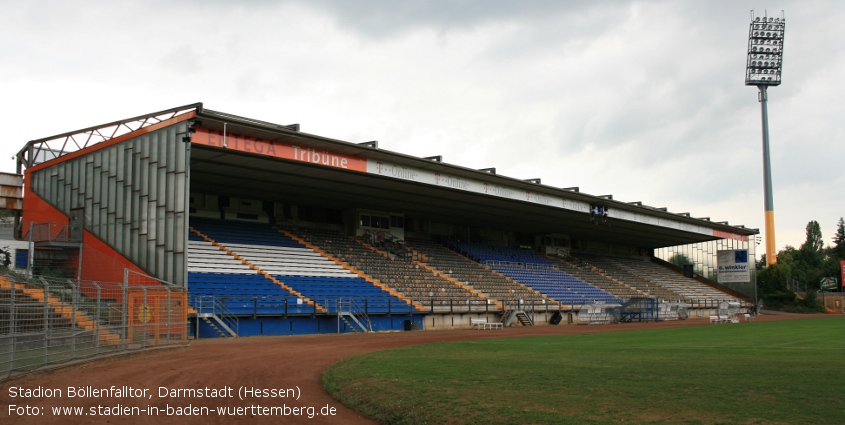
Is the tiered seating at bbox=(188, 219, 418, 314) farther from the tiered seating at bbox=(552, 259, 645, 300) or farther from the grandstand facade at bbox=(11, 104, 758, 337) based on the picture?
the tiered seating at bbox=(552, 259, 645, 300)

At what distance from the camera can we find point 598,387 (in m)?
11.1

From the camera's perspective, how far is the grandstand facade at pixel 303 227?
1035 inches

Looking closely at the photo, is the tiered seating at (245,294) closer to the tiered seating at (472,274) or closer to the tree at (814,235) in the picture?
the tiered seating at (472,274)

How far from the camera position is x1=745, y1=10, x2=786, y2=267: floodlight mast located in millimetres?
69688

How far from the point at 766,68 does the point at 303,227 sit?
5355 cm

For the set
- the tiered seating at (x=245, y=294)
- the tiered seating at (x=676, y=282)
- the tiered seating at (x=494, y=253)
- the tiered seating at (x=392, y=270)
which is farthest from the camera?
the tiered seating at (x=676, y=282)

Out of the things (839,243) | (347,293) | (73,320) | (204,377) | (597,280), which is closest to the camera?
(204,377)

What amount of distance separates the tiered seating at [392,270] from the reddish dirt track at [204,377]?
47.2 ft

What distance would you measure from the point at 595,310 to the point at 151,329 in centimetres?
2970

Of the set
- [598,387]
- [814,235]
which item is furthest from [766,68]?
[814,235]

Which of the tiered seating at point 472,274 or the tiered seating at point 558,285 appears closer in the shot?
the tiered seating at point 472,274

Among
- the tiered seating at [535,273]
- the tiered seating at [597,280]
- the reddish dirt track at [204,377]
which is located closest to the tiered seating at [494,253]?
the tiered seating at [535,273]

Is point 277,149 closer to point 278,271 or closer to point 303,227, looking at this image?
point 278,271

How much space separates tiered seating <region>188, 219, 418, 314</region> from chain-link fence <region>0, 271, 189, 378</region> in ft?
24.9
